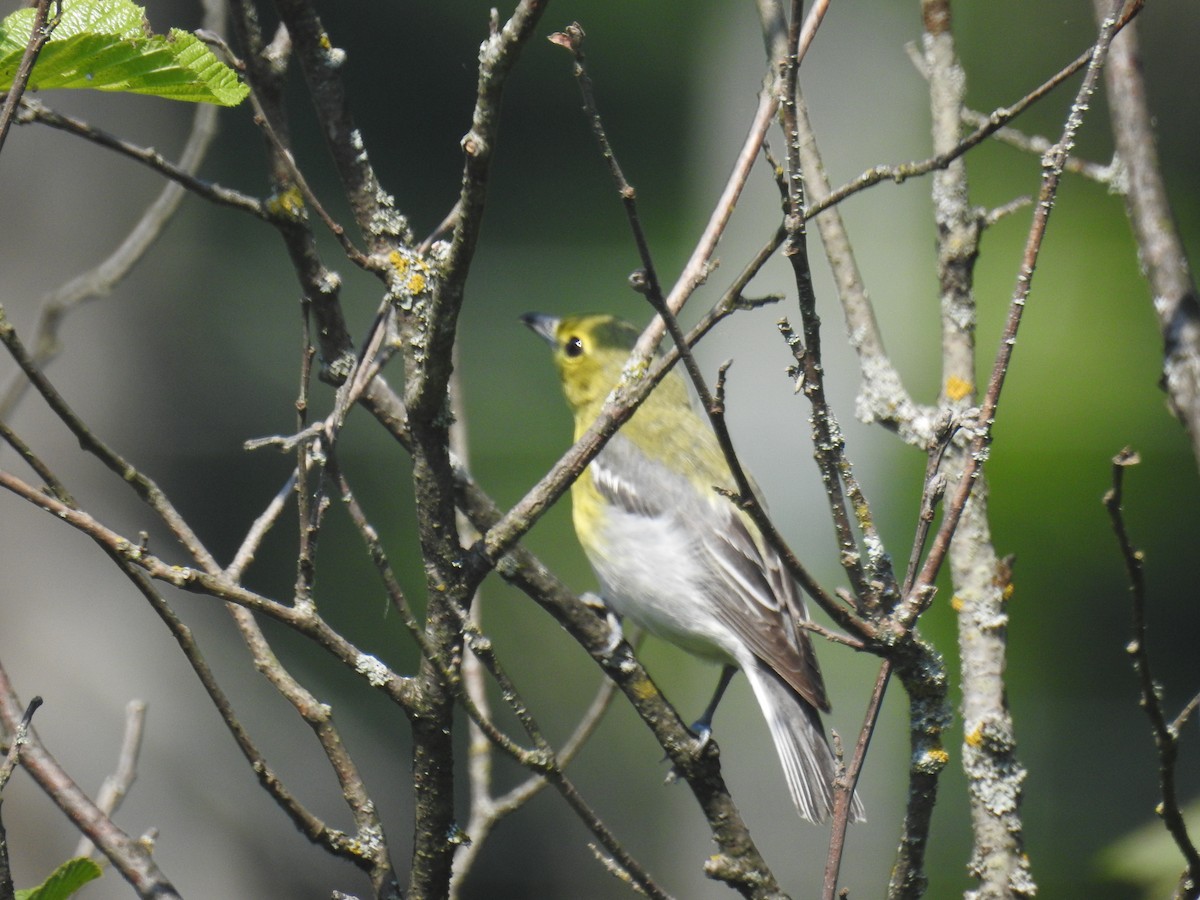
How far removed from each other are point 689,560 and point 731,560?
91 millimetres

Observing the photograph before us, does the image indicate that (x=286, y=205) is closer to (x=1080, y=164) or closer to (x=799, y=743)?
(x=1080, y=164)

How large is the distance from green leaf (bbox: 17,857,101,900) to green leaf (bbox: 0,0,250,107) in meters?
0.65

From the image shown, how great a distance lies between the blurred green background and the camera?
4.09 metres

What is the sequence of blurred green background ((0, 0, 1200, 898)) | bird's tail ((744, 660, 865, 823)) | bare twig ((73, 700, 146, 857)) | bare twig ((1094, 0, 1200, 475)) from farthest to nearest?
blurred green background ((0, 0, 1200, 898))
bird's tail ((744, 660, 865, 823))
bare twig ((1094, 0, 1200, 475))
bare twig ((73, 700, 146, 857))

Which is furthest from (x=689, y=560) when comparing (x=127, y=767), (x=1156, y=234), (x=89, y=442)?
(x=89, y=442)

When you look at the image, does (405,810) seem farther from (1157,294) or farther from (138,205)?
(1157,294)

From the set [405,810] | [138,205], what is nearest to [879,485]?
[405,810]

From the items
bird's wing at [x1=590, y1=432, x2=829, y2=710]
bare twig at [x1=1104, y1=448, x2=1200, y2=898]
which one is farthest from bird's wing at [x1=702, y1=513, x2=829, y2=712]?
bare twig at [x1=1104, y1=448, x2=1200, y2=898]

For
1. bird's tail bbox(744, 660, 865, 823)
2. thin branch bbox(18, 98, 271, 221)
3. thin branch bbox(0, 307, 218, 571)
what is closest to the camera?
thin branch bbox(0, 307, 218, 571)

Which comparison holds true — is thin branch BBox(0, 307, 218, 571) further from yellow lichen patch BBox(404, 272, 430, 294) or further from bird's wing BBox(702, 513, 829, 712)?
bird's wing BBox(702, 513, 829, 712)

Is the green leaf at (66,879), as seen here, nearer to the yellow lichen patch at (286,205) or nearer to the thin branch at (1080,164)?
the yellow lichen patch at (286,205)

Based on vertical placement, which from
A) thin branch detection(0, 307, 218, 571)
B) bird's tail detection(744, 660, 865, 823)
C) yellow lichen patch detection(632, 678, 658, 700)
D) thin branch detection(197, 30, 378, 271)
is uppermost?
bird's tail detection(744, 660, 865, 823)

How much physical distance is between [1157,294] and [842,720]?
332 centimetres

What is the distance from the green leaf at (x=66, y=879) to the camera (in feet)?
3.21
